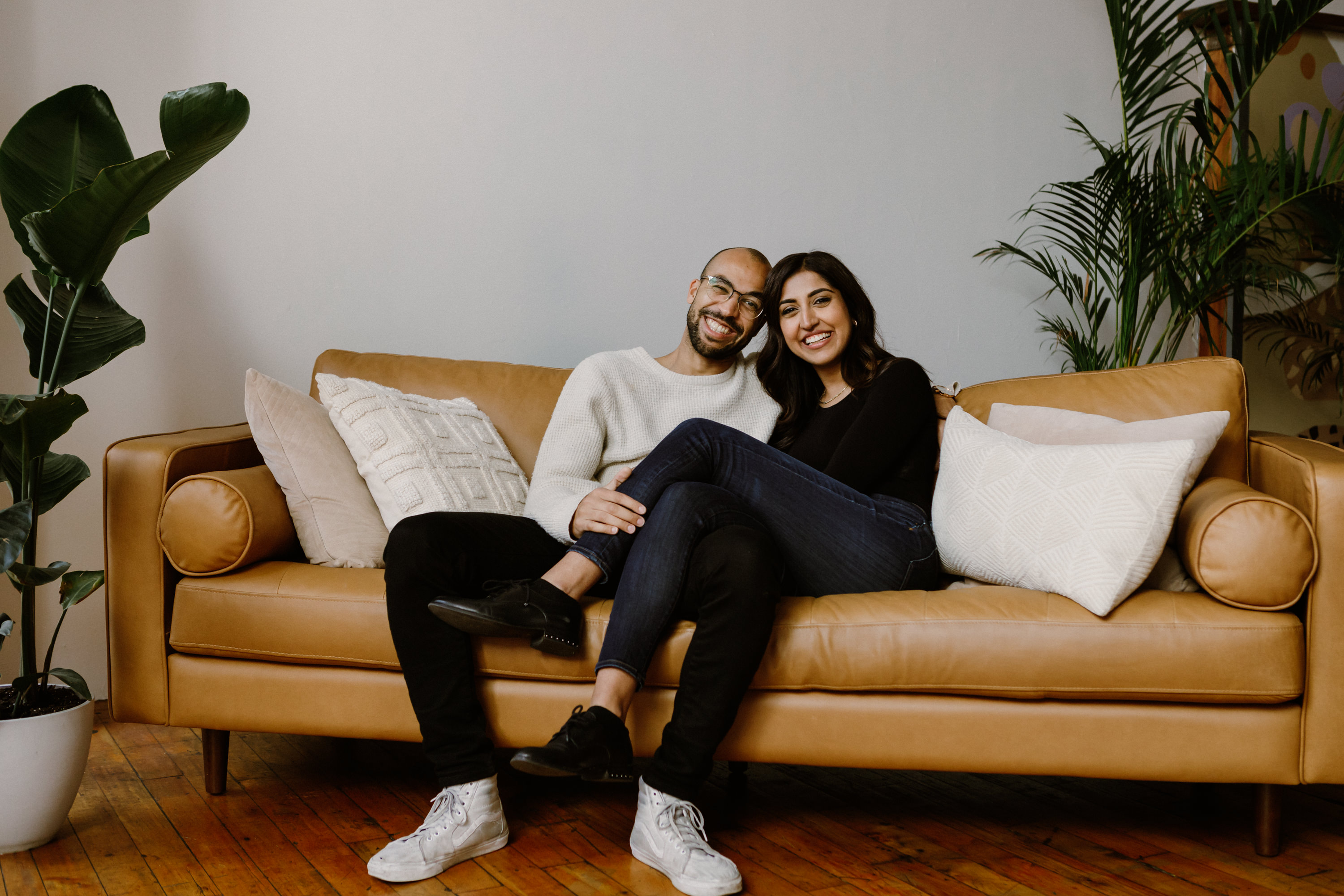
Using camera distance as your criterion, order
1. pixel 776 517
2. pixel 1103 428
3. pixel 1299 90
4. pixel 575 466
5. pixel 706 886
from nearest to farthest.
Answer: pixel 706 886 → pixel 776 517 → pixel 1103 428 → pixel 575 466 → pixel 1299 90

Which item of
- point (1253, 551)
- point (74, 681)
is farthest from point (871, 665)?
point (74, 681)

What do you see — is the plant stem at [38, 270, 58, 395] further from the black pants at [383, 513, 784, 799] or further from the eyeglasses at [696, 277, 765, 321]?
the eyeglasses at [696, 277, 765, 321]

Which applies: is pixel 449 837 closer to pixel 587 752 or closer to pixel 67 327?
pixel 587 752

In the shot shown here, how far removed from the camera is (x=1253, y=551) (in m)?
1.47

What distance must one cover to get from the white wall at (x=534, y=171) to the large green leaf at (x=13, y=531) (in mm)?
889

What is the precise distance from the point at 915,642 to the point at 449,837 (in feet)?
2.63

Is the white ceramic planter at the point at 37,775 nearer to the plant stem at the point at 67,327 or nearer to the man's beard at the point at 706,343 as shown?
the plant stem at the point at 67,327

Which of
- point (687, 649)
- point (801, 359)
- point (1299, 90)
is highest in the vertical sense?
point (1299, 90)

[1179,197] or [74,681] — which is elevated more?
[1179,197]

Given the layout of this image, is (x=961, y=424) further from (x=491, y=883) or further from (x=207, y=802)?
(x=207, y=802)

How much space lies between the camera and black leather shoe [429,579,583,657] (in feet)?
4.86

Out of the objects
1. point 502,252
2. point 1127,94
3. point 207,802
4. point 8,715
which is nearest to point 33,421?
point 8,715

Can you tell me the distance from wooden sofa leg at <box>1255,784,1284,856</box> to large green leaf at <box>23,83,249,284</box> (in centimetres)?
202

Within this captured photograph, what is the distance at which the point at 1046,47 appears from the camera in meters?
3.08
